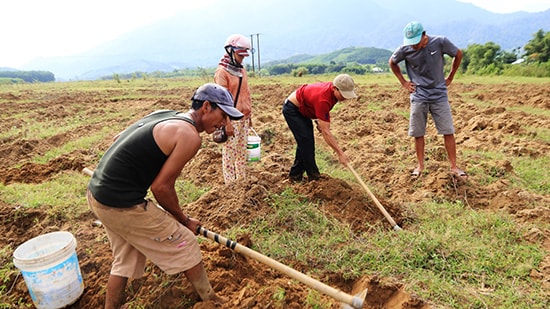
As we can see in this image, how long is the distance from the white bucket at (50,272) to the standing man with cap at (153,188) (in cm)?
43

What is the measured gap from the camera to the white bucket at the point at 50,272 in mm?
2426

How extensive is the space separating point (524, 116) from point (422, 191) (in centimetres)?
564

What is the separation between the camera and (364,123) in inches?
337

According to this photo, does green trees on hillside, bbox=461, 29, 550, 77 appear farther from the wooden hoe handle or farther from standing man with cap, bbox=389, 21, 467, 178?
the wooden hoe handle

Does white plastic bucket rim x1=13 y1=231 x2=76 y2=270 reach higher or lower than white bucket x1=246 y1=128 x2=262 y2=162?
lower

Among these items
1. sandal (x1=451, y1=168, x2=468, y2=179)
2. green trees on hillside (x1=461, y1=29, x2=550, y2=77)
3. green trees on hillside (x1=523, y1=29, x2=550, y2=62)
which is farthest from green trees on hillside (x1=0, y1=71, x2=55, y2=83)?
sandal (x1=451, y1=168, x2=468, y2=179)

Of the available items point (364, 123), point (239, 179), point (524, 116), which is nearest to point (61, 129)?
point (239, 179)

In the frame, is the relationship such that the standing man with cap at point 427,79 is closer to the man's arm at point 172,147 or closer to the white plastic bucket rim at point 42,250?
the man's arm at point 172,147

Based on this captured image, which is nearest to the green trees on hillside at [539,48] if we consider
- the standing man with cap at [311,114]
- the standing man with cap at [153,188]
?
the standing man with cap at [311,114]

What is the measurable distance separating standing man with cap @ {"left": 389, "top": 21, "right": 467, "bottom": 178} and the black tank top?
3.46m

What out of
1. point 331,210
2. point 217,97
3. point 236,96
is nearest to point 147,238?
point 217,97

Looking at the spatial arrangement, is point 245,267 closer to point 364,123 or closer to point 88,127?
point 364,123

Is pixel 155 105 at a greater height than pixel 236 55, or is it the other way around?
pixel 236 55

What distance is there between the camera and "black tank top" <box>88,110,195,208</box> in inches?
83.0
